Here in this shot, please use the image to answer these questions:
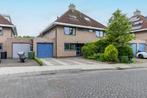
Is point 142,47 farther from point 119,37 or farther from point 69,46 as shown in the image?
point 69,46

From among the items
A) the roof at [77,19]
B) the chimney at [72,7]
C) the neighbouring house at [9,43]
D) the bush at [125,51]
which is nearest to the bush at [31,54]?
the neighbouring house at [9,43]

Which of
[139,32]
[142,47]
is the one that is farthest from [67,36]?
[139,32]

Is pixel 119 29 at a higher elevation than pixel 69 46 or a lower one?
higher

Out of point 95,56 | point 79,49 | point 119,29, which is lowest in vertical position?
point 95,56

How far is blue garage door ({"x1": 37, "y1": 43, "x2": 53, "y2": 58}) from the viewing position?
3122cm

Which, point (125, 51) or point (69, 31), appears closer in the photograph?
point (125, 51)

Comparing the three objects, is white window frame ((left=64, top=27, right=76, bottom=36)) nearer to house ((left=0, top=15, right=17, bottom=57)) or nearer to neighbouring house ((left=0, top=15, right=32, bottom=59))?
neighbouring house ((left=0, top=15, right=32, bottom=59))

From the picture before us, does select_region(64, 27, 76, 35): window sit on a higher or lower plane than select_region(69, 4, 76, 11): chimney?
lower

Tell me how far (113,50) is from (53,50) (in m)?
10.1

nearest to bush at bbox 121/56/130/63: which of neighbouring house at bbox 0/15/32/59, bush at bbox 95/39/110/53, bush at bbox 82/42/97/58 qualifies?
bush at bbox 95/39/110/53

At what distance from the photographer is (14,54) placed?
1201 inches

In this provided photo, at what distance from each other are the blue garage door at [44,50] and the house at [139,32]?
1433 cm

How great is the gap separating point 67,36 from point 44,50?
12.4ft

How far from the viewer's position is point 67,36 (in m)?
32.6
